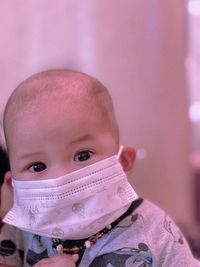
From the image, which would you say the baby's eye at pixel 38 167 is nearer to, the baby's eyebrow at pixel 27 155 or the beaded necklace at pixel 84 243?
the baby's eyebrow at pixel 27 155

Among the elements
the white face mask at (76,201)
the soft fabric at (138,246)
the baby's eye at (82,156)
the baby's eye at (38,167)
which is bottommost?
the soft fabric at (138,246)

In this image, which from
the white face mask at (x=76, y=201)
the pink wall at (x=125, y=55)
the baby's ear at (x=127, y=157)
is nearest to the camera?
the white face mask at (x=76, y=201)

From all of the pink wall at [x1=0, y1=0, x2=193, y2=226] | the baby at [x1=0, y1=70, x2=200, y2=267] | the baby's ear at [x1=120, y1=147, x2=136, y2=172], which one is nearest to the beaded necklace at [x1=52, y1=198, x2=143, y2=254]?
the baby at [x1=0, y1=70, x2=200, y2=267]

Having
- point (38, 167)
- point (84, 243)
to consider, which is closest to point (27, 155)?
point (38, 167)

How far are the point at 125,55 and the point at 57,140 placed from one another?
62cm

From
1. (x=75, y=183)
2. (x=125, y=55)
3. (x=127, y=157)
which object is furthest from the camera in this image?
(x=125, y=55)

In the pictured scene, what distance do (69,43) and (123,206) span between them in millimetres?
A: 599

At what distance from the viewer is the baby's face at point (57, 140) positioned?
793 millimetres

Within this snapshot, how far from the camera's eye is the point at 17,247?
3.10 feet

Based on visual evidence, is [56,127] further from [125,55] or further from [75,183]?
[125,55]

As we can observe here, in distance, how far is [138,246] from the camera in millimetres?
830

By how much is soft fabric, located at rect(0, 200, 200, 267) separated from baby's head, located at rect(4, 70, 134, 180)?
0.41ft

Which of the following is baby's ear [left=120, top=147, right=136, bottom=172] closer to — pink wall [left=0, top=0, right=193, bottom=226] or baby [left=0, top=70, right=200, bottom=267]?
baby [left=0, top=70, right=200, bottom=267]

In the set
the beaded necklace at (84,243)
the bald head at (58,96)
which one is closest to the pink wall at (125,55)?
the bald head at (58,96)
